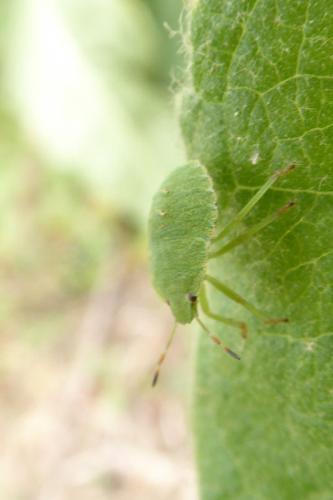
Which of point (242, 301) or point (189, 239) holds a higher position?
point (189, 239)

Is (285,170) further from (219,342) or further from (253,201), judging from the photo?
(219,342)

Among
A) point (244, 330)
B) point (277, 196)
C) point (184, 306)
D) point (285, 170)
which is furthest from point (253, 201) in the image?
point (184, 306)

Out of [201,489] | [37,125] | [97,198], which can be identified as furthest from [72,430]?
[201,489]

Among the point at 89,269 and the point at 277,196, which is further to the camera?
the point at 89,269

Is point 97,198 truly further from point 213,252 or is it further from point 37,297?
point 213,252

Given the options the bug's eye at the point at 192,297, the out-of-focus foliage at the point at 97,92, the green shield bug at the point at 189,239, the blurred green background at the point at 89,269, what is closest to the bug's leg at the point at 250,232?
the green shield bug at the point at 189,239

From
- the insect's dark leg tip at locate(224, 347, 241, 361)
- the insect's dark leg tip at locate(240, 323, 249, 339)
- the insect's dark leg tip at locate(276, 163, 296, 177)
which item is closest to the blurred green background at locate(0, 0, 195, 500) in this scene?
the insect's dark leg tip at locate(224, 347, 241, 361)
